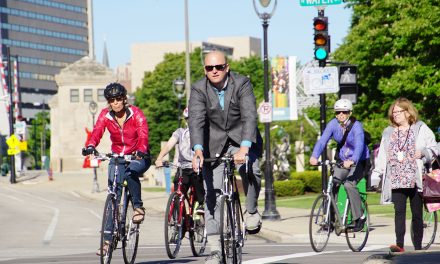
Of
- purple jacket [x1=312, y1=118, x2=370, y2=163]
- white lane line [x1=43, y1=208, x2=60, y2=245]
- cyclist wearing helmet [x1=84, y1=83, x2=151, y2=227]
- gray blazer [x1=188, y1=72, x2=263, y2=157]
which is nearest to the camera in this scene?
gray blazer [x1=188, y1=72, x2=263, y2=157]

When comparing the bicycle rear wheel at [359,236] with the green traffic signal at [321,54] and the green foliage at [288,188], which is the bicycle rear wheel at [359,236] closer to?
the green traffic signal at [321,54]

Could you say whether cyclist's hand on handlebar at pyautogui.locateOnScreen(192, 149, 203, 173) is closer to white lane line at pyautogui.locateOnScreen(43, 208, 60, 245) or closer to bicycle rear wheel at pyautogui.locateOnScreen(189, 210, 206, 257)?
bicycle rear wheel at pyautogui.locateOnScreen(189, 210, 206, 257)

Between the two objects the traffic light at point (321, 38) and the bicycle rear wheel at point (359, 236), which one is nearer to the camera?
the bicycle rear wheel at point (359, 236)

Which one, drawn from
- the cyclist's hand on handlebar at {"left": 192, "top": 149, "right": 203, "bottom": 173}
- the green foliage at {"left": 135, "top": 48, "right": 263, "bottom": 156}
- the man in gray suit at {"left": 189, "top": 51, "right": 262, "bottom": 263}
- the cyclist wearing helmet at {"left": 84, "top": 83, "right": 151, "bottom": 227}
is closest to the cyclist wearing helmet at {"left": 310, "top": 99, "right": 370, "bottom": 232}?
the cyclist wearing helmet at {"left": 84, "top": 83, "right": 151, "bottom": 227}

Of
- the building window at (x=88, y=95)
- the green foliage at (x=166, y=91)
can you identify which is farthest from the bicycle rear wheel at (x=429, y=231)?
the green foliage at (x=166, y=91)

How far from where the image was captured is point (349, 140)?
15.6m

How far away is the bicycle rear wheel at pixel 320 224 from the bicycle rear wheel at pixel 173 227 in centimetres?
182

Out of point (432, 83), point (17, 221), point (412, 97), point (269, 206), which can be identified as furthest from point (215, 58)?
point (412, 97)

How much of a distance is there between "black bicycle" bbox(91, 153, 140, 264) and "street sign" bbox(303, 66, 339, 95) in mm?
8631

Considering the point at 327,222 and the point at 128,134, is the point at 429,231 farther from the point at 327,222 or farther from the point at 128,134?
the point at 128,134

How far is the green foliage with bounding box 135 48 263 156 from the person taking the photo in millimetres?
105188

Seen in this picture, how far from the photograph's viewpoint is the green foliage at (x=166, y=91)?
345 feet

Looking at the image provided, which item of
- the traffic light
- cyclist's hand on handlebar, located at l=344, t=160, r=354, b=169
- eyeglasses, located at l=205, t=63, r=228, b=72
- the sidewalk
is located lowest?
the sidewalk

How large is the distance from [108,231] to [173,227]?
2478 millimetres
